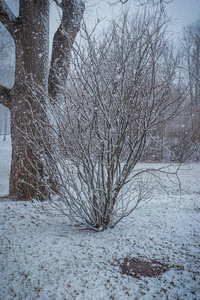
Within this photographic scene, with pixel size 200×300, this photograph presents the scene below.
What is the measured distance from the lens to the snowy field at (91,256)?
1.42 m

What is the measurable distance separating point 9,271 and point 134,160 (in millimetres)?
1743

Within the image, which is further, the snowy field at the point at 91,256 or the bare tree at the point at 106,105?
the bare tree at the point at 106,105

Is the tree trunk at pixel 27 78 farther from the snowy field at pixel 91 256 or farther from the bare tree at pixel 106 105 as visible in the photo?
the bare tree at pixel 106 105

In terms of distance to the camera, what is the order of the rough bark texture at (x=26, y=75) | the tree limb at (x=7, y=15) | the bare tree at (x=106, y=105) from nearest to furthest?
the bare tree at (x=106, y=105) < the rough bark texture at (x=26, y=75) < the tree limb at (x=7, y=15)

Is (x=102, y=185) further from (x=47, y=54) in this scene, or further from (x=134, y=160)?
(x=47, y=54)

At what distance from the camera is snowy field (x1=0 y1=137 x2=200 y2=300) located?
4.67 ft

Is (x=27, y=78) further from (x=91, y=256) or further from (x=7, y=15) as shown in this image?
(x=91, y=256)

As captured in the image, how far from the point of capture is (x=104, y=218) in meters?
2.50

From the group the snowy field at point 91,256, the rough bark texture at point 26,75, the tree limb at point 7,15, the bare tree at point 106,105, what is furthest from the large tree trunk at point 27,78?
the bare tree at point 106,105

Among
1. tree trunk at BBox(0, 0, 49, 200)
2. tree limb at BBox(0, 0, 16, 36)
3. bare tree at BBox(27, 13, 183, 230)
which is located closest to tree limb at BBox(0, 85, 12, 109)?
tree trunk at BBox(0, 0, 49, 200)

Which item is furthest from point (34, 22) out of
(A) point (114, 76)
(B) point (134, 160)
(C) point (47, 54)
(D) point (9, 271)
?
(D) point (9, 271)

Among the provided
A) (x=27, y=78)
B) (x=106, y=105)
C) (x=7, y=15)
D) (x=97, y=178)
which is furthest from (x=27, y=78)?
(x=97, y=178)

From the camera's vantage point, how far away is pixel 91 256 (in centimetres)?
183

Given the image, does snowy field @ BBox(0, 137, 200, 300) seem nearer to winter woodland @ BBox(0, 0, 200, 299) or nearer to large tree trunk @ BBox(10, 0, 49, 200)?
winter woodland @ BBox(0, 0, 200, 299)
